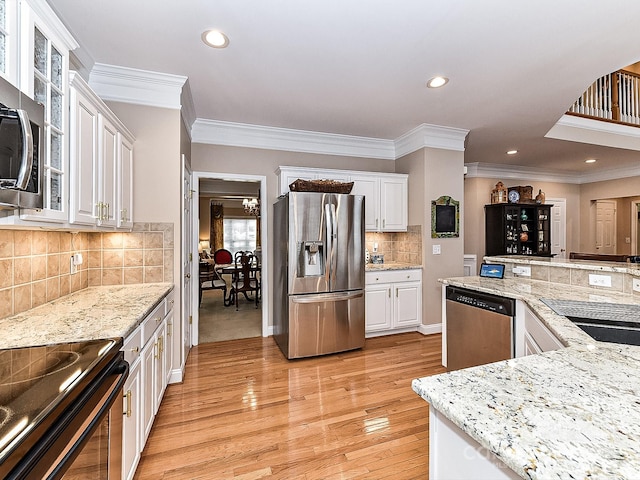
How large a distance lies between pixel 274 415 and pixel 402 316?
2199 mm

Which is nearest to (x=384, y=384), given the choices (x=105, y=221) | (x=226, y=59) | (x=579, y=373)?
(x=579, y=373)

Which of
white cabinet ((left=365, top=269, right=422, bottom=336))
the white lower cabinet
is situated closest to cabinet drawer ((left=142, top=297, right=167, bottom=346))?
the white lower cabinet

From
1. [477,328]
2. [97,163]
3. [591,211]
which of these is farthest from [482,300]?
[591,211]

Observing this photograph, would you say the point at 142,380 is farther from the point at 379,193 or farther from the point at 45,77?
the point at 379,193

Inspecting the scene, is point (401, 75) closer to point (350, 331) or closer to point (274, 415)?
point (350, 331)

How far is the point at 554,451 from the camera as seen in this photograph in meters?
0.58

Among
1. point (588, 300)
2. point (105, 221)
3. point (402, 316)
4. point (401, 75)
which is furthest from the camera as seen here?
point (402, 316)

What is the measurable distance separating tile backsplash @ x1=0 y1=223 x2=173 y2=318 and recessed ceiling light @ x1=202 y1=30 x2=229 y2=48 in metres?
1.46

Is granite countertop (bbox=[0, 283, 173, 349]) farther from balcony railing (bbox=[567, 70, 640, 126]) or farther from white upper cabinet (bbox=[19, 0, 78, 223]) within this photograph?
balcony railing (bbox=[567, 70, 640, 126])

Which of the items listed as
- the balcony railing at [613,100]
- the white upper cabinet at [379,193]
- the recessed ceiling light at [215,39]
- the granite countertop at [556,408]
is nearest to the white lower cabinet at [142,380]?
the granite countertop at [556,408]

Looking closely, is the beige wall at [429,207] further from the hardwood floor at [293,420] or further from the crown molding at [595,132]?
the crown molding at [595,132]

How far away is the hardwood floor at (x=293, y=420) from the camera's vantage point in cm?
175

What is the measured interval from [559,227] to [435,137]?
174 inches

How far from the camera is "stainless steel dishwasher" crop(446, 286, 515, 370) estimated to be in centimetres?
214
